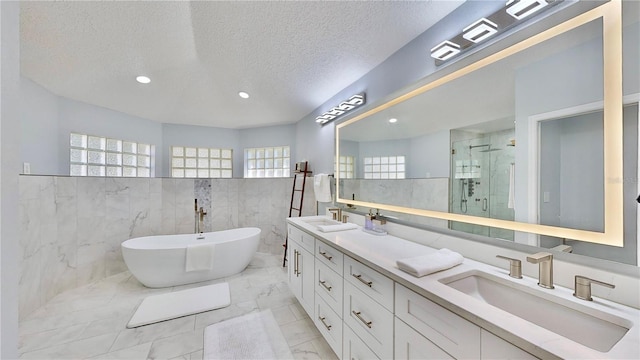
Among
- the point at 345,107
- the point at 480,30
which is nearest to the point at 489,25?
the point at 480,30

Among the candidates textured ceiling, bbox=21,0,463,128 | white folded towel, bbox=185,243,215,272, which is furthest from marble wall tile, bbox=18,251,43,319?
textured ceiling, bbox=21,0,463,128

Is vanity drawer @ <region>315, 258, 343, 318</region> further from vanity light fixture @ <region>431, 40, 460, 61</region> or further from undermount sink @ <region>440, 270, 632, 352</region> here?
vanity light fixture @ <region>431, 40, 460, 61</region>

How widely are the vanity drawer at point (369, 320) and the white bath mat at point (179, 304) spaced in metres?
1.59

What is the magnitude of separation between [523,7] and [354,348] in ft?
6.57

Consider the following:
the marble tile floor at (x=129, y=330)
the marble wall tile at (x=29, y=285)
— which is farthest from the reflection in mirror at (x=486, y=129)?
the marble wall tile at (x=29, y=285)

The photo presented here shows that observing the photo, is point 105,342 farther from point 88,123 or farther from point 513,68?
point 513,68

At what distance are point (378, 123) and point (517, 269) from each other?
153 cm

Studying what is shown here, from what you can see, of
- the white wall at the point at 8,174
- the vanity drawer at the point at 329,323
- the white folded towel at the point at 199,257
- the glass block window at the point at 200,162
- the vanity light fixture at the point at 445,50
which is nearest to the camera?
the white wall at the point at 8,174

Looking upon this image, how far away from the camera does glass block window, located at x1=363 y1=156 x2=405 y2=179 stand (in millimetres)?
2008

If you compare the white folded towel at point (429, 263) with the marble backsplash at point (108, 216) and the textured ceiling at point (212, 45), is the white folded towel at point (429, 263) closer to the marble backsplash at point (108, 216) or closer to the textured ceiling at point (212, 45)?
the textured ceiling at point (212, 45)

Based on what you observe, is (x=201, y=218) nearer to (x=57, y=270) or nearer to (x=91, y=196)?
(x=91, y=196)

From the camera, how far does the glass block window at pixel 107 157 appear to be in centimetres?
341

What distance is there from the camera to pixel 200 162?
4805 mm

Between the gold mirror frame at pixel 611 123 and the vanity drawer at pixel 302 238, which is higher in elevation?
the gold mirror frame at pixel 611 123
